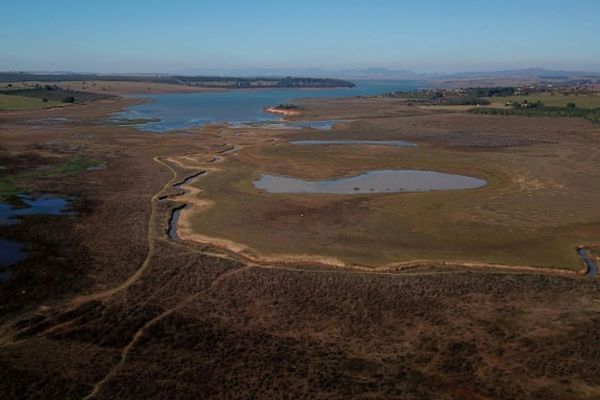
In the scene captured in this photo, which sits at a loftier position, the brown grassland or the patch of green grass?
the patch of green grass

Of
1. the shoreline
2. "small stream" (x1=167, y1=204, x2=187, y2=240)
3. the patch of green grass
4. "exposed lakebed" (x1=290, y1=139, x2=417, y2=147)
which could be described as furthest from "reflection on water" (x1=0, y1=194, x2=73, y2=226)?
the shoreline

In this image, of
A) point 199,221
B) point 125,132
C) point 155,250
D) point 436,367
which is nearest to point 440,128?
point 125,132

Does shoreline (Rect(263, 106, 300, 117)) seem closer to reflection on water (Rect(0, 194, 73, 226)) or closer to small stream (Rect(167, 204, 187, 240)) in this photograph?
reflection on water (Rect(0, 194, 73, 226))

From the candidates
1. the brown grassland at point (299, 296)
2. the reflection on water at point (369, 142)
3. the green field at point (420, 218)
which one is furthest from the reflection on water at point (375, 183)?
the reflection on water at point (369, 142)

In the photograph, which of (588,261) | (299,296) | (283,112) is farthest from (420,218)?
(283,112)

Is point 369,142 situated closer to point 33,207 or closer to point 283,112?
point 33,207

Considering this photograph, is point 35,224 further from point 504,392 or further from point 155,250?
point 504,392
